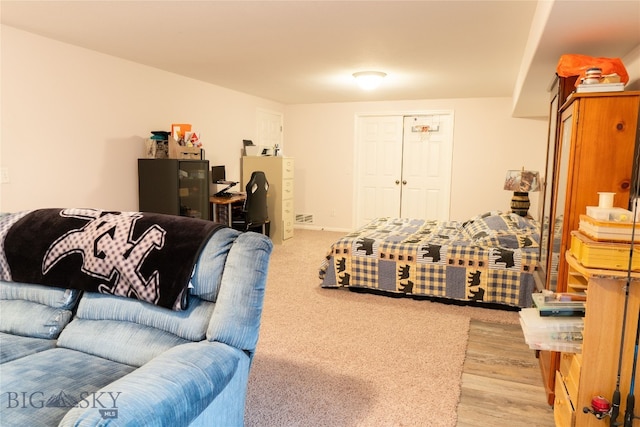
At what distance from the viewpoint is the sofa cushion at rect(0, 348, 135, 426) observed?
1283 millimetres

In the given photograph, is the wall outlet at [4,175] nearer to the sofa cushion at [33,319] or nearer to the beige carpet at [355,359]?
the sofa cushion at [33,319]

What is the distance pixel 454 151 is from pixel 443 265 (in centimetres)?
334

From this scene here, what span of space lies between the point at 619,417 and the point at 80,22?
12.6ft

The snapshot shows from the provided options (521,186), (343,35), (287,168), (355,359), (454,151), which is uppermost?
(343,35)

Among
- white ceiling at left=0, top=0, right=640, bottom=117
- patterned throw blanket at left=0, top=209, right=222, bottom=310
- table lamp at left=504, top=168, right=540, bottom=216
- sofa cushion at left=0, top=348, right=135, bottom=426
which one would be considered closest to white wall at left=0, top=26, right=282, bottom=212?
white ceiling at left=0, top=0, right=640, bottom=117

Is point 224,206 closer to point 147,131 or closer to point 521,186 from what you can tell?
point 147,131

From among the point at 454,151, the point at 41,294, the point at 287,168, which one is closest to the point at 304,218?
the point at 287,168

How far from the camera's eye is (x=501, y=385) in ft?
7.80

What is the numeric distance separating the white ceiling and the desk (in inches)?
57.3

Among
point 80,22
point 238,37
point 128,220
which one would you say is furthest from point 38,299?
point 238,37

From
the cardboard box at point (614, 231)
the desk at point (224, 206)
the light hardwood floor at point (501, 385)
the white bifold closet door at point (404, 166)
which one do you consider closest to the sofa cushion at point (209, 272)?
the light hardwood floor at point (501, 385)

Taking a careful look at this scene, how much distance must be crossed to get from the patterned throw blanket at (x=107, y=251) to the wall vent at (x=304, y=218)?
18.7 ft

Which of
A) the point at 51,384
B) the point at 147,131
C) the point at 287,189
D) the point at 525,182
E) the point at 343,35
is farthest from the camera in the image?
the point at 287,189

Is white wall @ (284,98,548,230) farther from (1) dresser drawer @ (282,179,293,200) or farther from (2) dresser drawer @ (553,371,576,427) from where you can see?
(2) dresser drawer @ (553,371,576,427)
